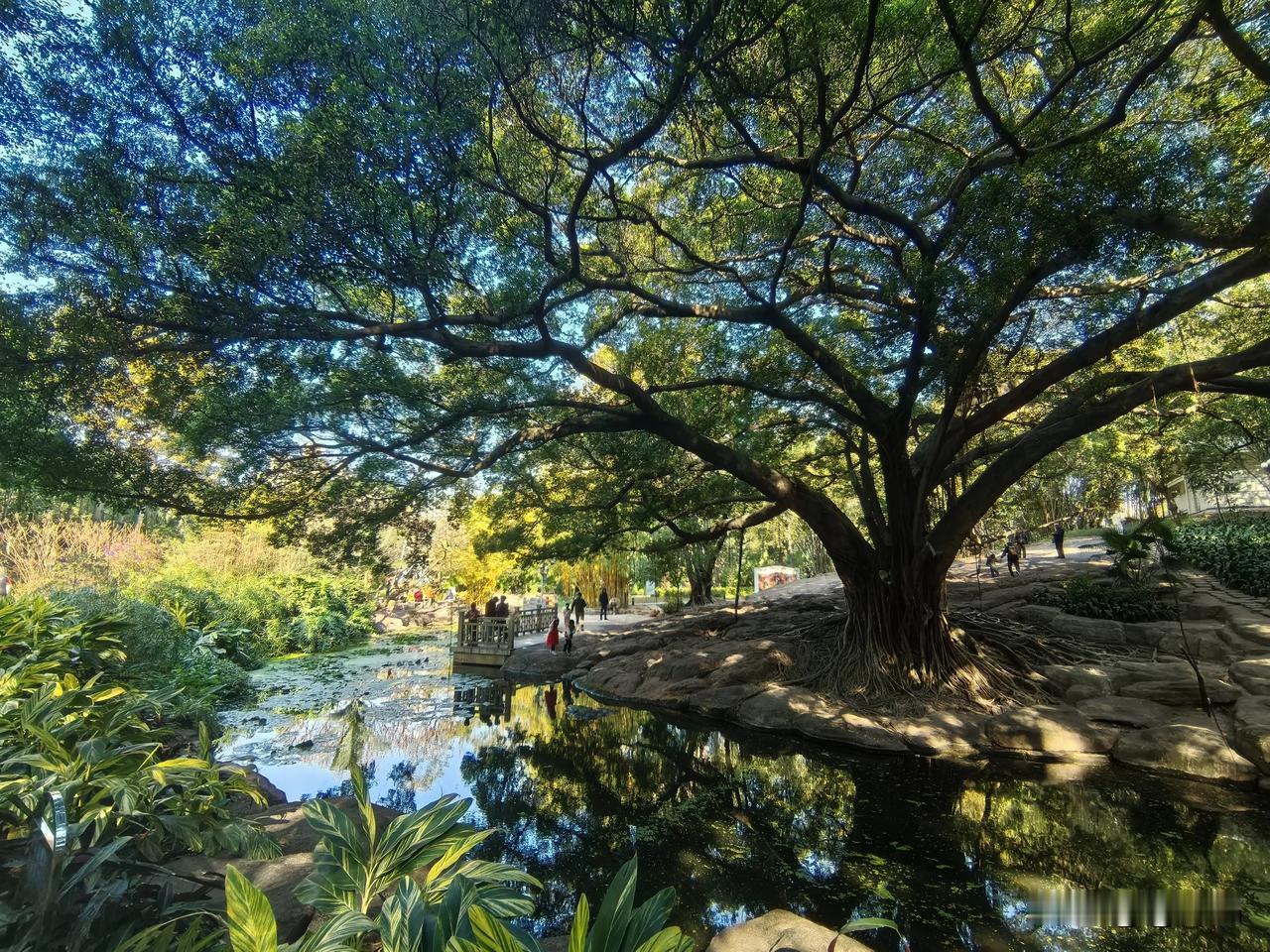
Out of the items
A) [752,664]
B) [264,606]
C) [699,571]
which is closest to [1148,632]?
[752,664]

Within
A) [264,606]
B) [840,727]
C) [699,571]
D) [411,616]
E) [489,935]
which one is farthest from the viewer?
[411,616]

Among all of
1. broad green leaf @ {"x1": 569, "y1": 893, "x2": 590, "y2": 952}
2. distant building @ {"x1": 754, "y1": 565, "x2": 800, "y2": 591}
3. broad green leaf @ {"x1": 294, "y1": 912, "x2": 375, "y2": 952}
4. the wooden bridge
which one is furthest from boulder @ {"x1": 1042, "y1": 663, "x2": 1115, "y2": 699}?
distant building @ {"x1": 754, "y1": 565, "x2": 800, "y2": 591}

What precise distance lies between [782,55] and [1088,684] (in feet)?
23.3

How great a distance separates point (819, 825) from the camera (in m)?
4.60

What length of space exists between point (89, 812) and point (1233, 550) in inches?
566

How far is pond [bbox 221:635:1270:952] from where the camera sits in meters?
3.35

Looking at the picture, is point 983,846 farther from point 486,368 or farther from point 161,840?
point 486,368

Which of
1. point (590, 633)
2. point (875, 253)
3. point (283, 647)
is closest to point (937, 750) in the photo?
point (875, 253)

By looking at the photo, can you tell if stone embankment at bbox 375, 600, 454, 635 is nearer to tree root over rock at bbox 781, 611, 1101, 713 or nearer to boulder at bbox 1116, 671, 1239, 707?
tree root over rock at bbox 781, 611, 1101, 713

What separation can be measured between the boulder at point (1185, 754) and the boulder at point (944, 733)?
3.73ft

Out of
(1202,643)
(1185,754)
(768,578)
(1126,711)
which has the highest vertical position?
(768,578)

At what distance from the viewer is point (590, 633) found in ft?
49.3

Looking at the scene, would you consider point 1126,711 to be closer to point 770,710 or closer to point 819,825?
point 770,710

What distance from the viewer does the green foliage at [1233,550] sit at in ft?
30.5
